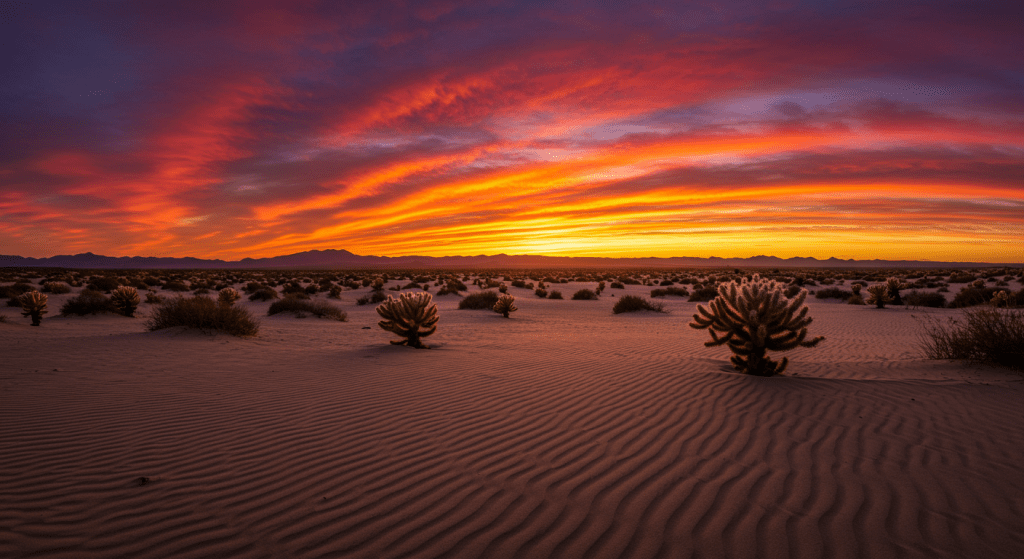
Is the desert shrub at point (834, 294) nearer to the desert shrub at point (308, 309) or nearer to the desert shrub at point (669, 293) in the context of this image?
the desert shrub at point (669, 293)

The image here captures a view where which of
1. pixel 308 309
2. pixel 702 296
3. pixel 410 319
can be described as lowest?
pixel 702 296

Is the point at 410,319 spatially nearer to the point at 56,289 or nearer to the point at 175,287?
the point at 56,289

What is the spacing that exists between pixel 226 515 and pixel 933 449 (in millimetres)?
6180

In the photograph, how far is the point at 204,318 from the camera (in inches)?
467

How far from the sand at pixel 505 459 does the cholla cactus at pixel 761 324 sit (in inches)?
21.0

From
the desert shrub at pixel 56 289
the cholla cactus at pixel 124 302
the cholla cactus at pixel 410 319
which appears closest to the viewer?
the cholla cactus at pixel 410 319

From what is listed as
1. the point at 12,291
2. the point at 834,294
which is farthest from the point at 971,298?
the point at 12,291

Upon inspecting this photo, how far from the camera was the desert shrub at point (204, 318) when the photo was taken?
11.8 meters

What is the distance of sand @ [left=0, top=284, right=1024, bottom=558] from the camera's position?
3111 mm

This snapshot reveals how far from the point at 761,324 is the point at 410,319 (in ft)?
24.5

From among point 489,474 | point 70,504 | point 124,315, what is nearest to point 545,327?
point 489,474

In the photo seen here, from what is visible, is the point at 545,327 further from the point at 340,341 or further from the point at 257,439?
the point at 257,439

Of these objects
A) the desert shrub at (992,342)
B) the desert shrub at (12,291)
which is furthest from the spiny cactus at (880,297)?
the desert shrub at (12,291)

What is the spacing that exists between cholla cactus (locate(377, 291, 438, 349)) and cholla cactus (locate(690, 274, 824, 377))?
6421 millimetres
